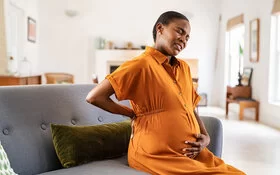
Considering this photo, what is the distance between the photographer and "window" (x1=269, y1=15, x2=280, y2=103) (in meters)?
6.10

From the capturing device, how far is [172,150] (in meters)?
1.56

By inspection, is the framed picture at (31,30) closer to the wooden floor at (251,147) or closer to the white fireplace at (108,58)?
the white fireplace at (108,58)

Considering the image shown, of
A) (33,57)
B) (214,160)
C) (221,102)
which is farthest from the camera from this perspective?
(221,102)

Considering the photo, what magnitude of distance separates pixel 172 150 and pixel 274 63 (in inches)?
206

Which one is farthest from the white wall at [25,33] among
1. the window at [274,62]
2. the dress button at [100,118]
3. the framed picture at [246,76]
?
the dress button at [100,118]

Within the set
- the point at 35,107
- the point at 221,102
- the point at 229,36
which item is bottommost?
the point at 221,102

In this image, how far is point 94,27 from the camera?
898 centimetres

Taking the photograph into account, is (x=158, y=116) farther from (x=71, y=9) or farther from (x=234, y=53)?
(x=71, y=9)

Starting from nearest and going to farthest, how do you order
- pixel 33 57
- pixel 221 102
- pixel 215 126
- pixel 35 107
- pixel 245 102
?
pixel 35 107
pixel 215 126
pixel 245 102
pixel 33 57
pixel 221 102

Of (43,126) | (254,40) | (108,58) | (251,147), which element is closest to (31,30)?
(108,58)

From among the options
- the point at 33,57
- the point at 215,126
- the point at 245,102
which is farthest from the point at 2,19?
the point at 215,126

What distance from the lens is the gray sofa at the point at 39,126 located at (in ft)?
5.47

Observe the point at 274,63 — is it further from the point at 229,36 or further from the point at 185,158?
the point at 185,158

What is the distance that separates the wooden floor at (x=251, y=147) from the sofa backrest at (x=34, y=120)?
2.12 meters
